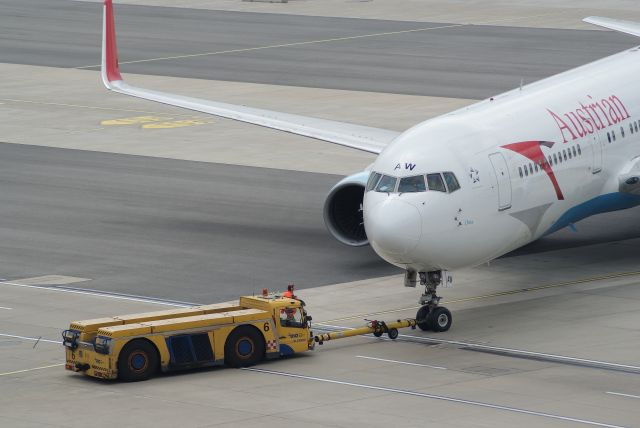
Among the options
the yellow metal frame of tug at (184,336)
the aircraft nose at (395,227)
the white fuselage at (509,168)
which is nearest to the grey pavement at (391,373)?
the yellow metal frame of tug at (184,336)

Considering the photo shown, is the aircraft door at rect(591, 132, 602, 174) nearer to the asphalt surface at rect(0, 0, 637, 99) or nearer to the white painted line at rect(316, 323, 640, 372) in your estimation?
the white painted line at rect(316, 323, 640, 372)

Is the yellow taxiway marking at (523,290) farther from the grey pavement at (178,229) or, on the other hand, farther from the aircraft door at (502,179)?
the aircraft door at (502,179)

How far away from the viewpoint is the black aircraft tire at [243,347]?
107 feet

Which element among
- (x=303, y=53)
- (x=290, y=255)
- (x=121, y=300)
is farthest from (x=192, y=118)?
(x=121, y=300)

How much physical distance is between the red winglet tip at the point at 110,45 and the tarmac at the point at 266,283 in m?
4.60

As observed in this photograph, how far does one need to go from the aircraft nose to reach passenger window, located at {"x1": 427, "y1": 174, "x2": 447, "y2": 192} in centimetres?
84

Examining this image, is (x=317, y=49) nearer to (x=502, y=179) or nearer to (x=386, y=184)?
(x=502, y=179)

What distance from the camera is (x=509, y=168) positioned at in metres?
35.9

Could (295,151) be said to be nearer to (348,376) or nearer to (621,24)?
(621,24)

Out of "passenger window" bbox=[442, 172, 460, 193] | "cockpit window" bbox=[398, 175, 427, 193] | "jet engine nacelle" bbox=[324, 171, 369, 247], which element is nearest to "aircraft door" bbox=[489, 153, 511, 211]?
"passenger window" bbox=[442, 172, 460, 193]

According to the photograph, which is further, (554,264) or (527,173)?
(554,264)

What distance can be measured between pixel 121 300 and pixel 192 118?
2956cm

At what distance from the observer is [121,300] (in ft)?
126

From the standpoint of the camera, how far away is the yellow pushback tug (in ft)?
103
